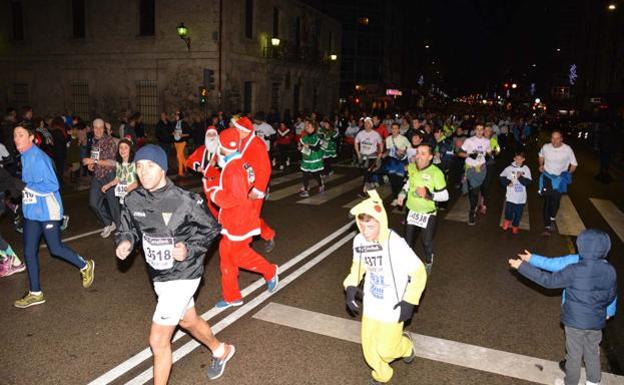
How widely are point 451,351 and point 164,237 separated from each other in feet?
9.79

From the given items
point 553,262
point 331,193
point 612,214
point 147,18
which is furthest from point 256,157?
point 147,18

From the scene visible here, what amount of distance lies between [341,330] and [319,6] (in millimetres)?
34889

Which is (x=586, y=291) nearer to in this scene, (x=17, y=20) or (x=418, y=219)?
(x=418, y=219)

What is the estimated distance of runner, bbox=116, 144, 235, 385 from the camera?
3.70 metres

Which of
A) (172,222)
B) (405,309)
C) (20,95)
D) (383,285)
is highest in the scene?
(20,95)

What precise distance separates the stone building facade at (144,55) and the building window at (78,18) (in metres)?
0.06

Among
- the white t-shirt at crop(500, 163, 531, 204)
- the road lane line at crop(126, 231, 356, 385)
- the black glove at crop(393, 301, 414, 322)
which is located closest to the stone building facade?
the white t-shirt at crop(500, 163, 531, 204)

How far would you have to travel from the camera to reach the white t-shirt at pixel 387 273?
3980 mm

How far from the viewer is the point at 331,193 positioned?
13.4 m

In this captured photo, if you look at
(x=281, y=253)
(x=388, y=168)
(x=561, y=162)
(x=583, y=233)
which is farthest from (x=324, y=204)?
(x=583, y=233)

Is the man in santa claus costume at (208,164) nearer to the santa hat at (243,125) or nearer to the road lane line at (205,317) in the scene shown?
the santa hat at (243,125)

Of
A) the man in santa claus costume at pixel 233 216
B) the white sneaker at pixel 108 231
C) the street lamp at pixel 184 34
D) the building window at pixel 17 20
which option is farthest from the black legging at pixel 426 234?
the building window at pixel 17 20

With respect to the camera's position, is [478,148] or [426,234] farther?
[478,148]

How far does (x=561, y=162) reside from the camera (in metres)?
9.57
